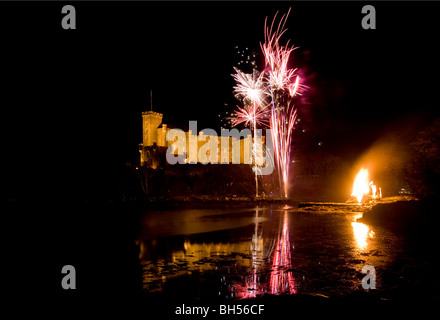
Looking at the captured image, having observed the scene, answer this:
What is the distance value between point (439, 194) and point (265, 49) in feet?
43.2

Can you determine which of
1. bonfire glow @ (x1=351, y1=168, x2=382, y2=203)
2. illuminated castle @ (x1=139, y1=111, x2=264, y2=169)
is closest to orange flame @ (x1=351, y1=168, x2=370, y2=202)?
bonfire glow @ (x1=351, y1=168, x2=382, y2=203)

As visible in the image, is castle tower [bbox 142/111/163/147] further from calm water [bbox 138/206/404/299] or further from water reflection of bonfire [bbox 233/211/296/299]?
water reflection of bonfire [bbox 233/211/296/299]

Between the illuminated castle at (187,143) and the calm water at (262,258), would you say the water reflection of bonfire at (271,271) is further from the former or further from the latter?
the illuminated castle at (187,143)

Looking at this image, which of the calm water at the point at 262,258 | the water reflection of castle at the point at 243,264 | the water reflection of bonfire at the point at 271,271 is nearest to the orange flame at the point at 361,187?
the calm water at the point at 262,258

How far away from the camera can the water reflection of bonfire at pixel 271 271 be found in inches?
263

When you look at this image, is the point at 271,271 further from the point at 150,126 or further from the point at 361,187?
the point at 150,126

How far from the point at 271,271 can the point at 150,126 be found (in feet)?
218

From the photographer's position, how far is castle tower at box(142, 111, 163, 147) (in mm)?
71938

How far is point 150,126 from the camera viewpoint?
71.9 metres

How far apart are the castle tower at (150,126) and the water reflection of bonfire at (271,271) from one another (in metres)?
62.0
